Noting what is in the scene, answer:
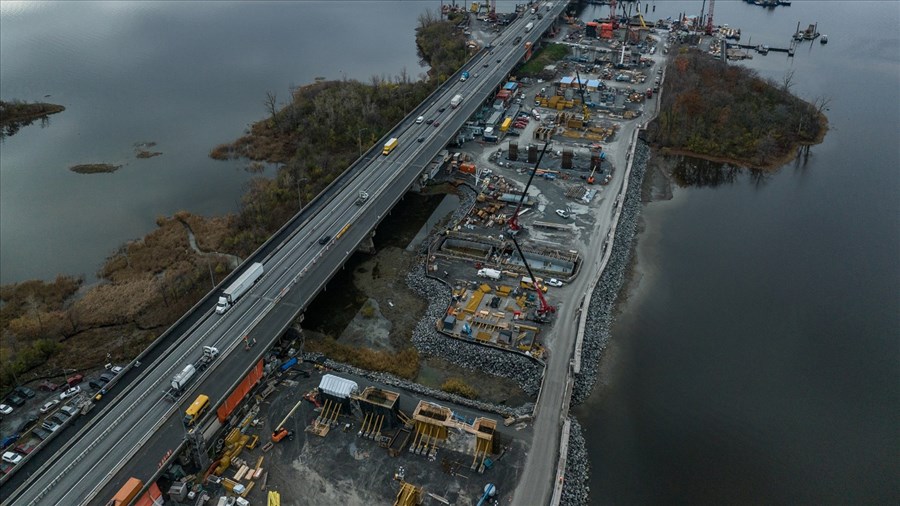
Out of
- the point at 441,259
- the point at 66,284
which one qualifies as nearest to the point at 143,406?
the point at 66,284

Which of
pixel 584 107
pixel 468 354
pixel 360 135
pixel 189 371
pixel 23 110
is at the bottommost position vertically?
pixel 468 354

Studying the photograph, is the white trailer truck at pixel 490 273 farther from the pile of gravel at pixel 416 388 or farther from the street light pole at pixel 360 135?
the street light pole at pixel 360 135

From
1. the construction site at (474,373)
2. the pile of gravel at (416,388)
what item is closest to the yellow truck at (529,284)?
the construction site at (474,373)

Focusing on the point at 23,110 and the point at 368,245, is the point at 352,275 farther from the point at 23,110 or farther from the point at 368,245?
the point at 23,110

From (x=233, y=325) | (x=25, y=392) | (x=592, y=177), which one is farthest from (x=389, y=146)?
(x=25, y=392)

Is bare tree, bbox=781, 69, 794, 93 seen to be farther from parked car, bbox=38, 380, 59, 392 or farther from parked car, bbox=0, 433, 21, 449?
parked car, bbox=0, 433, 21, 449

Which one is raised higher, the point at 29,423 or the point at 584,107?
the point at 584,107

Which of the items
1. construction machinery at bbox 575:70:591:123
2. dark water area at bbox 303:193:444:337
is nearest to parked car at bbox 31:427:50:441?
dark water area at bbox 303:193:444:337

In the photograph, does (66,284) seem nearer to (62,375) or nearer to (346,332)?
(62,375)
